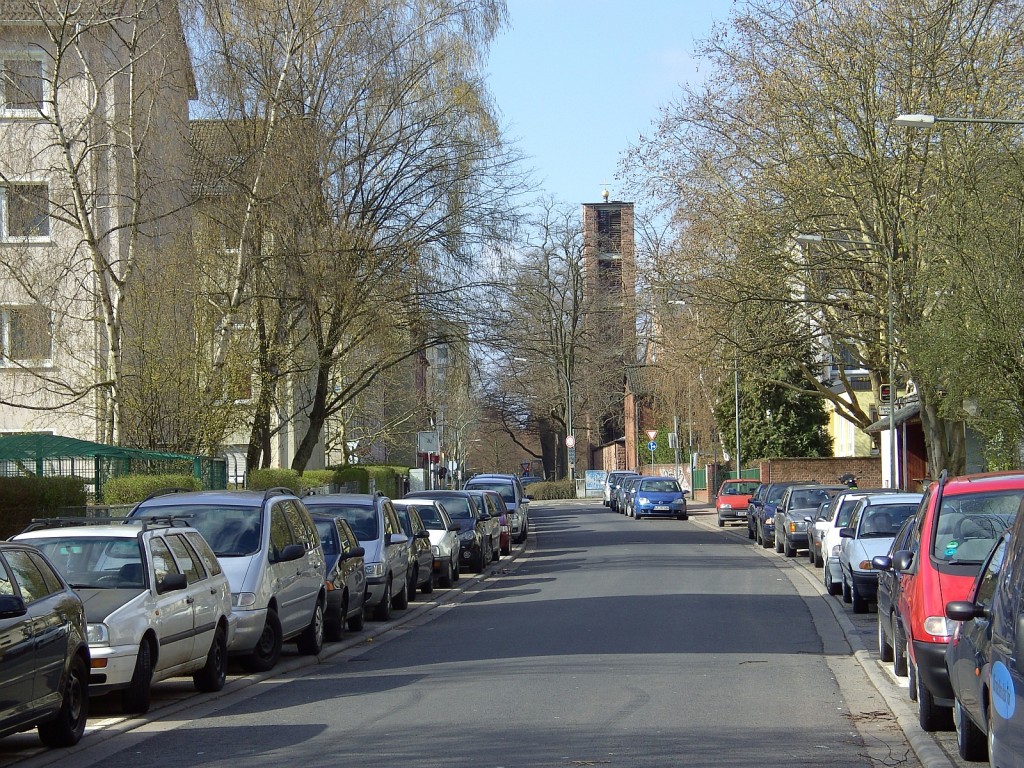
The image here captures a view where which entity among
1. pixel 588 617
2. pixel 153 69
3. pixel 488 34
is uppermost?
pixel 488 34

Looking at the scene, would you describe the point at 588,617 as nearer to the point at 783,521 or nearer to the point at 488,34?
the point at 783,521

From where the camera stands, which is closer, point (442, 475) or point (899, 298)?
point (899, 298)

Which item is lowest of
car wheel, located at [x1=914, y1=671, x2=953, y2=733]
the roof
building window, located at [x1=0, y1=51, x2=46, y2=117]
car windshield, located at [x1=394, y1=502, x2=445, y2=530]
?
car wheel, located at [x1=914, y1=671, x2=953, y2=733]

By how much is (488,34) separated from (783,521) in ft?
42.4

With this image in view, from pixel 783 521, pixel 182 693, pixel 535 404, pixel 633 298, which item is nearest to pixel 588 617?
pixel 182 693

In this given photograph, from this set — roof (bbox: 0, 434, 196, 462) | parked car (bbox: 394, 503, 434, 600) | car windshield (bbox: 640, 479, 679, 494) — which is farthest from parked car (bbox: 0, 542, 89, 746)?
car windshield (bbox: 640, 479, 679, 494)

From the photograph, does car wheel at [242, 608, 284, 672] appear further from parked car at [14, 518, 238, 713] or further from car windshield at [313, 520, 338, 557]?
car windshield at [313, 520, 338, 557]

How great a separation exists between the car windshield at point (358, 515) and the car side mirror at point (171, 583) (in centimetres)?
752

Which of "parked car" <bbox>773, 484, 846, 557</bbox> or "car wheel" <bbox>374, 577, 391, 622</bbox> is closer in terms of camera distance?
"car wheel" <bbox>374, 577, 391, 622</bbox>

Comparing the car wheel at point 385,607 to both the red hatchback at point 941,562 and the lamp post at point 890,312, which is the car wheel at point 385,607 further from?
the lamp post at point 890,312

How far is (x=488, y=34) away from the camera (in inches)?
1199

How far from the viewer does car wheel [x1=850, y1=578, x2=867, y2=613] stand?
690 inches

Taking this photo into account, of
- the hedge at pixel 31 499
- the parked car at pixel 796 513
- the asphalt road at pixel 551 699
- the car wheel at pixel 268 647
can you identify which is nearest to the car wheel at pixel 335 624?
the asphalt road at pixel 551 699

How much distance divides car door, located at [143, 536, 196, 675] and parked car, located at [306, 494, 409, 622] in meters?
6.31
